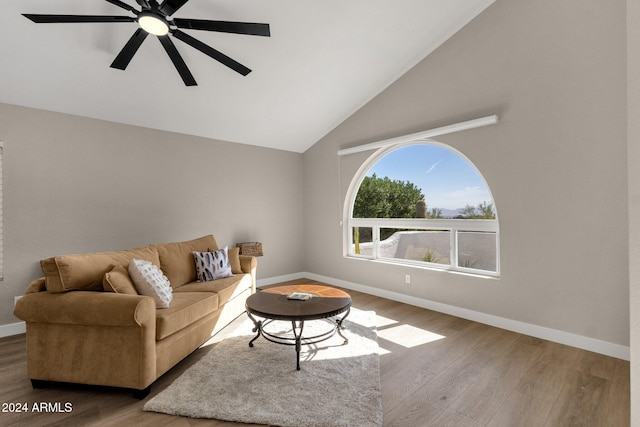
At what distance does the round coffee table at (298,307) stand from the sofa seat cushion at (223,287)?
19.1 inches

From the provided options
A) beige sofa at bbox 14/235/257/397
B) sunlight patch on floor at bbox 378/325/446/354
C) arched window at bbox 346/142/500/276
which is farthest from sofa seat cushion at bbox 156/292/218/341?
arched window at bbox 346/142/500/276

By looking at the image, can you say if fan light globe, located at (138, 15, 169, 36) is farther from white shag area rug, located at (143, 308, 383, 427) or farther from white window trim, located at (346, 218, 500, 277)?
white window trim, located at (346, 218, 500, 277)

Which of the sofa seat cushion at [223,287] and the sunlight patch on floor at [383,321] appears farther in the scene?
the sunlight patch on floor at [383,321]

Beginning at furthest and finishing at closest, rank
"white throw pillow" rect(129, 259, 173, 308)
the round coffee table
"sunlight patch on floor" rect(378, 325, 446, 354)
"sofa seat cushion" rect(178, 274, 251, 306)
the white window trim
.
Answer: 1. the white window trim
2. "sofa seat cushion" rect(178, 274, 251, 306)
3. "sunlight patch on floor" rect(378, 325, 446, 354)
4. "white throw pillow" rect(129, 259, 173, 308)
5. the round coffee table

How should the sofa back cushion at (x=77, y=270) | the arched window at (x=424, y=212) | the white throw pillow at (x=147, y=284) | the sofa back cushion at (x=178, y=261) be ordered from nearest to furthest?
the sofa back cushion at (x=77, y=270), the white throw pillow at (x=147, y=284), the sofa back cushion at (x=178, y=261), the arched window at (x=424, y=212)

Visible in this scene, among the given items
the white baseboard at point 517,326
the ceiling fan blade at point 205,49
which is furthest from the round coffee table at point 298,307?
the ceiling fan blade at point 205,49

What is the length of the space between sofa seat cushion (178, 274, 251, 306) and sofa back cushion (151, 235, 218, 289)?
0.11 meters

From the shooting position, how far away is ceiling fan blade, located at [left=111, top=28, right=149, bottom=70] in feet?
7.56

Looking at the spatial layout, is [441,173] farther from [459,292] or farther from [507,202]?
[459,292]

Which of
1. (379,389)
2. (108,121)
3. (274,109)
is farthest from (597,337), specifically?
(108,121)

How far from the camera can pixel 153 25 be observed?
2203 millimetres

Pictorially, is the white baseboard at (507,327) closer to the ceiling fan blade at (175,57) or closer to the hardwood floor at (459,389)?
the hardwood floor at (459,389)

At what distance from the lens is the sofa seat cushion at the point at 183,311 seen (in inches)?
95.8

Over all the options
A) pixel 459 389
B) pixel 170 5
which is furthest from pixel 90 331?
pixel 459 389
